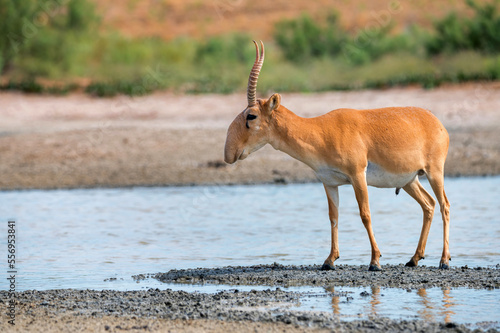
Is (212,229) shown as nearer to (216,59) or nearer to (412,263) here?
(412,263)

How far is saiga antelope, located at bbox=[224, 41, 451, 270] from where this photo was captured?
Answer: 8.98m

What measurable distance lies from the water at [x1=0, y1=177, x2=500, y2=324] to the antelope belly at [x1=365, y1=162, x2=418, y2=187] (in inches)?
44.2

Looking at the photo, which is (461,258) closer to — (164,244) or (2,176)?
(164,244)

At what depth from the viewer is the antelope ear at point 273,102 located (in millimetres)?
9062

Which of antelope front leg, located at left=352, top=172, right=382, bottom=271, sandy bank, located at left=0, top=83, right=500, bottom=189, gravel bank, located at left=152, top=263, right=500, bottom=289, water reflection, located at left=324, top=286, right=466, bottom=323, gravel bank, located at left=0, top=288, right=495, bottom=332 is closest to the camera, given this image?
gravel bank, located at left=0, top=288, right=495, bottom=332

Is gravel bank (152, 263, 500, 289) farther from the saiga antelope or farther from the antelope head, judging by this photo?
the antelope head

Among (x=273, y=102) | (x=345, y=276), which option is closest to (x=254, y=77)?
(x=273, y=102)

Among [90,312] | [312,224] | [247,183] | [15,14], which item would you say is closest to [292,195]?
[247,183]

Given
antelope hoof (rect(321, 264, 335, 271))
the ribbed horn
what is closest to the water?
antelope hoof (rect(321, 264, 335, 271))

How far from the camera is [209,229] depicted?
1282 cm

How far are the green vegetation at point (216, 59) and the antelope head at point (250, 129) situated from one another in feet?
52.8

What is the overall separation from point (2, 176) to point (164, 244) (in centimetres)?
764

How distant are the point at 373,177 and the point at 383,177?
0.10 metres

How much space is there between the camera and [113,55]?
3216 cm
